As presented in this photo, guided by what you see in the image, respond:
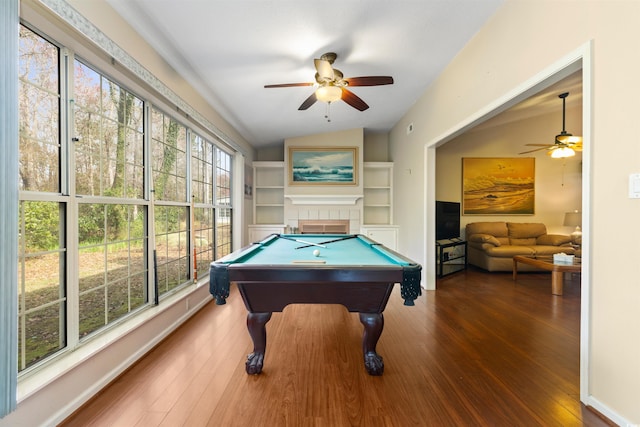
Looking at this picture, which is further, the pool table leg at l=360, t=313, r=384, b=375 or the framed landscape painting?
the framed landscape painting

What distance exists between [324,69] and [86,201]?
6.91 feet

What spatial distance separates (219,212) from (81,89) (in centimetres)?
252

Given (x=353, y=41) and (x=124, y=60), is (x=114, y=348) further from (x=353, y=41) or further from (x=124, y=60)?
(x=353, y=41)

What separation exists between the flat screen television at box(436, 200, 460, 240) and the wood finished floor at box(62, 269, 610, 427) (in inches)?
71.9

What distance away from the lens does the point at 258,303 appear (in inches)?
71.5

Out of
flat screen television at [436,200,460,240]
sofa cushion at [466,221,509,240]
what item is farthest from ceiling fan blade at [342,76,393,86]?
sofa cushion at [466,221,509,240]

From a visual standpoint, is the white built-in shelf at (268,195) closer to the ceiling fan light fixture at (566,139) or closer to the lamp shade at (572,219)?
the ceiling fan light fixture at (566,139)

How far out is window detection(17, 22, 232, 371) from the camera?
1464 mm

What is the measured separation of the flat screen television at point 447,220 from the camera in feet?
15.1

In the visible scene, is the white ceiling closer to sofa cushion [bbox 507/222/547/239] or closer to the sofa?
the sofa

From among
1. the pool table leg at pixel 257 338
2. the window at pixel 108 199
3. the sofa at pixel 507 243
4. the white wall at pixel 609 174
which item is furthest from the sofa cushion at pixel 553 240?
the window at pixel 108 199

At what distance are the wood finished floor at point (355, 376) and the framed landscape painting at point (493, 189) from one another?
314 cm

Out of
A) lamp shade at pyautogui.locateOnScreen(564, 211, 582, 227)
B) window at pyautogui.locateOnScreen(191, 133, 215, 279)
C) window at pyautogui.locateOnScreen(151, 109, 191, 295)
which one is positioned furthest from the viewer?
lamp shade at pyautogui.locateOnScreen(564, 211, 582, 227)

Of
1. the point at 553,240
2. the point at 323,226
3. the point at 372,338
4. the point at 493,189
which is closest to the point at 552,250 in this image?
the point at 553,240
